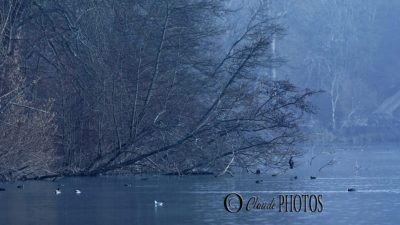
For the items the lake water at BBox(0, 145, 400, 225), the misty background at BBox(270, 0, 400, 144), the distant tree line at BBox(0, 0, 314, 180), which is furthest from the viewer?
the misty background at BBox(270, 0, 400, 144)

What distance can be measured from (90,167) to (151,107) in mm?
2298

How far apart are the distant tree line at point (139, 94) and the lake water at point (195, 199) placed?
2.66ft

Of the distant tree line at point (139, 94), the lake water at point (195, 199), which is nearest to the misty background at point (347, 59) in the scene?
the distant tree line at point (139, 94)

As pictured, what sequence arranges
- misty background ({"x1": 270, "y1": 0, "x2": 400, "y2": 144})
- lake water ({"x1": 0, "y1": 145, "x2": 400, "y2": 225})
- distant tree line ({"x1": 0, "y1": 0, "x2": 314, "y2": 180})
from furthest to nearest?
1. misty background ({"x1": 270, "y1": 0, "x2": 400, "y2": 144})
2. distant tree line ({"x1": 0, "y1": 0, "x2": 314, "y2": 180})
3. lake water ({"x1": 0, "y1": 145, "x2": 400, "y2": 225})

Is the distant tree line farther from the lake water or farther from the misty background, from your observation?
the misty background

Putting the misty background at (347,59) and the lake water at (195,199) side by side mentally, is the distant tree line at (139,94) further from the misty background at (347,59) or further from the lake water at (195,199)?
the misty background at (347,59)

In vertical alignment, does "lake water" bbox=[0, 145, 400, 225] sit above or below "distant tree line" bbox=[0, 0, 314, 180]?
below

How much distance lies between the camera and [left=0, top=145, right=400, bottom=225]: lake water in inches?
567

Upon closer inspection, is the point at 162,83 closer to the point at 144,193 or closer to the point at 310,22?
the point at 144,193

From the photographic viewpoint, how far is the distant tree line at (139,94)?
2319cm

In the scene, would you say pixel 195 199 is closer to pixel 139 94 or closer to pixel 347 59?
pixel 139 94

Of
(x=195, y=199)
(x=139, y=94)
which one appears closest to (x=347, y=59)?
(x=139, y=94)

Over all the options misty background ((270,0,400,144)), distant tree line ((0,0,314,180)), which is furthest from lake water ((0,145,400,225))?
misty background ((270,0,400,144))

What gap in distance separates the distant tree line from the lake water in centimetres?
81
